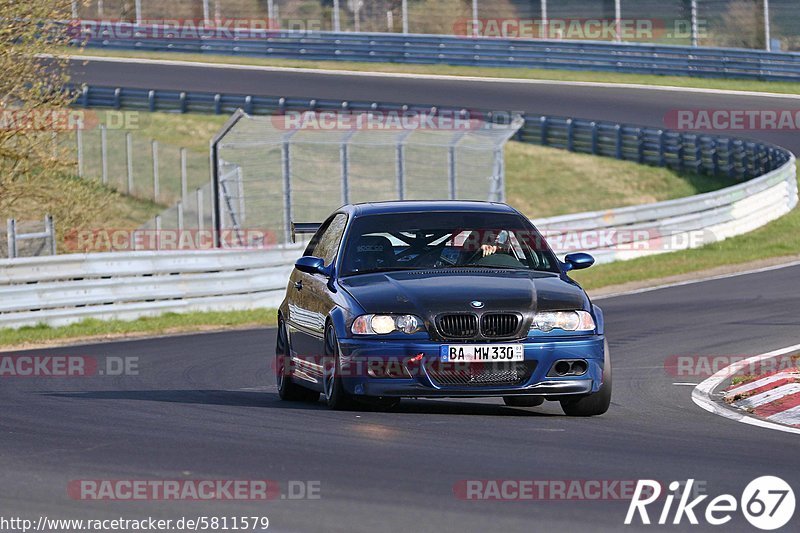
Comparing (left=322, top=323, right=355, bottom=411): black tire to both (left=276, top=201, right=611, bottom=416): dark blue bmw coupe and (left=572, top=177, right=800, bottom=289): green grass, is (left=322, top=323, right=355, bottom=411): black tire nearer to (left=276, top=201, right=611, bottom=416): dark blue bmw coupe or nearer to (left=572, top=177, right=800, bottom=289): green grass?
(left=276, top=201, right=611, bottom=416): dark blue bmw coupe

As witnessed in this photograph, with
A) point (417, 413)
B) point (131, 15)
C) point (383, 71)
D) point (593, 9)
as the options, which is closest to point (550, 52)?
point (593, 9)

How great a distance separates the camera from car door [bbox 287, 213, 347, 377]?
10617mm

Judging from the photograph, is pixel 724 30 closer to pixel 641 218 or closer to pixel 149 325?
pixel 641 218

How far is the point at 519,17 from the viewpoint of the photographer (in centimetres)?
4894

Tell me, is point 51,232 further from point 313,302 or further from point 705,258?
point 705,258

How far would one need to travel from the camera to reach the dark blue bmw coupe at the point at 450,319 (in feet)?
31.7

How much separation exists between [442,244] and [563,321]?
1325 mm

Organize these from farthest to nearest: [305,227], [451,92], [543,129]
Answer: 1. [451,92]
2. [543,129]
3. [305,227]

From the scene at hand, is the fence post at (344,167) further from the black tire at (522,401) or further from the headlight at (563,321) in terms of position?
the headlight at (563,321)

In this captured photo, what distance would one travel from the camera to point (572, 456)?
316 inches

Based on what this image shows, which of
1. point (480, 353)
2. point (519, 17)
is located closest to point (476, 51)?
point (519, 17)

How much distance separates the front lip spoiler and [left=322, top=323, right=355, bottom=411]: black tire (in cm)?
26

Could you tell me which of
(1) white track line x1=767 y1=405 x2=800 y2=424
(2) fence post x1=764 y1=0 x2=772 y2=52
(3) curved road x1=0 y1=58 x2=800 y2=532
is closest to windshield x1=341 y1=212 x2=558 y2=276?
(3) curved road x1=0 y1=58 x2=800 y2=532

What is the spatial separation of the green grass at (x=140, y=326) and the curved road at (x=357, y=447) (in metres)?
4.32
